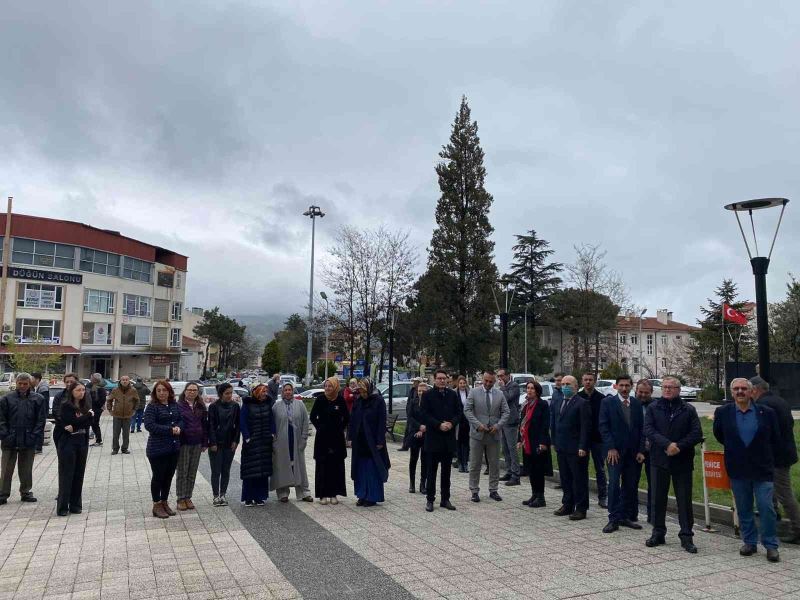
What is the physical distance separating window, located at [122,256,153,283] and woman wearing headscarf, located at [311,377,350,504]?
55.6m

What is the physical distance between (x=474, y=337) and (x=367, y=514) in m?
31.0

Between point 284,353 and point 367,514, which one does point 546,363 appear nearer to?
point 284,353

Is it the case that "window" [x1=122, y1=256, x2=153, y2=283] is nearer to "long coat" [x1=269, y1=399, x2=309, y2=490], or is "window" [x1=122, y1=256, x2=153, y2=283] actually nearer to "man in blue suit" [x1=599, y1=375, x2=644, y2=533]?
"long coat" [x1=269, y1=399, x2=309, y2=490]

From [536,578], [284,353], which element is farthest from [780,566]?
[284,353]

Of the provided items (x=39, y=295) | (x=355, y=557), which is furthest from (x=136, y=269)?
(x=355, y=557)

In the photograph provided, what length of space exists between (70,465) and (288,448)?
9.55ft

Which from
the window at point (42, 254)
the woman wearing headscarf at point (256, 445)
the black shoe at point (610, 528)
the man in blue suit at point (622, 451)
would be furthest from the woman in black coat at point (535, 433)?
the window at point (42, 254)

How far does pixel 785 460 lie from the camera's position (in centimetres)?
684

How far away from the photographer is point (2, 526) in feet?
25.7

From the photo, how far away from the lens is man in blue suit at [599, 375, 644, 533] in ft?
25.4

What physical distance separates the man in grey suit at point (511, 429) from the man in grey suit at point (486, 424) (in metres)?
1.30

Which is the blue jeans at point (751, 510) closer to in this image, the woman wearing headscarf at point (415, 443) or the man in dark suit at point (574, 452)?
the man in dark suit at point (574, 452)

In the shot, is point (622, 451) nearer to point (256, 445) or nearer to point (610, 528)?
point (610, 528)

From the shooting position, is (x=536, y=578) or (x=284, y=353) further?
(x=284, y=353)
